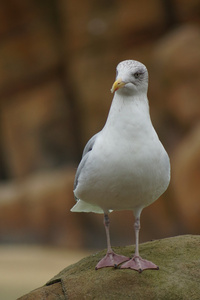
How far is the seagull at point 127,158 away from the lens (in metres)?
2.86

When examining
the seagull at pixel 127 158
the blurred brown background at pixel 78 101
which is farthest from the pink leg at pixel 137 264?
the blurred brown background at pixel 78 101

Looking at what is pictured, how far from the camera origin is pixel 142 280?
297 cm

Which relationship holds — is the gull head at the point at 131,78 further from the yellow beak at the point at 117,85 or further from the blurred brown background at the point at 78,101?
the blurred brown background at the point at 78,101

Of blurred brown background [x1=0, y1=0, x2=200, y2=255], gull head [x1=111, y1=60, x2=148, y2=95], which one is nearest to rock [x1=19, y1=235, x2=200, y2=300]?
gull head [x1=111, y1=60, x2=148, y2=95]

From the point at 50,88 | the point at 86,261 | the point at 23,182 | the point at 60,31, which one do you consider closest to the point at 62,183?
the point at 23,182

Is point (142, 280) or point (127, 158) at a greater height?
point (127, 158)

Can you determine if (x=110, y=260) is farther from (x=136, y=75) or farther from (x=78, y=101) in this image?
(x=78, y=101)

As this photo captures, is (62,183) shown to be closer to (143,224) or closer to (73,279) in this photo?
(143,224)

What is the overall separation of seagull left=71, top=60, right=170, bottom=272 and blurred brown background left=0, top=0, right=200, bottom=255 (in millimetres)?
4394

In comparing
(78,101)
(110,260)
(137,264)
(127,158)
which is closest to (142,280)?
(137,264)

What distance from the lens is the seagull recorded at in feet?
9.39

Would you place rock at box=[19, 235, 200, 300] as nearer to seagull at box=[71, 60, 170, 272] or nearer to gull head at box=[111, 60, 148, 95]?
seagull at box=[71, 60, 170, 272]

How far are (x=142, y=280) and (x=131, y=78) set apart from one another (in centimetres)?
95

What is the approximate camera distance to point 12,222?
9539 millimetres
